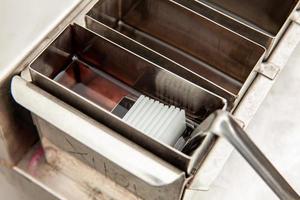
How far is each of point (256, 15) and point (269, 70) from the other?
0.37 feet

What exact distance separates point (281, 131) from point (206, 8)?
0.70 feet

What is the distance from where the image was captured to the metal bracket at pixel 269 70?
0.73 m

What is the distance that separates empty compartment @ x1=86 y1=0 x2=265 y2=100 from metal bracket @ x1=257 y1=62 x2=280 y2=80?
2 centimetres

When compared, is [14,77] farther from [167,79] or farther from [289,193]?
[289,193]

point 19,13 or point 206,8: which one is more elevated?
point 206,8

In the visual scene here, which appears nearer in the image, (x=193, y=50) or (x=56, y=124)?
(x=56, y=124)

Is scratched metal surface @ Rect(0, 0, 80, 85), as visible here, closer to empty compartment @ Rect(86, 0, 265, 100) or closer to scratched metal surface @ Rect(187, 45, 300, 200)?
empty compartment @ Rect(86, 0, 265, 100)

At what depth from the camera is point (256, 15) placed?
80 cm

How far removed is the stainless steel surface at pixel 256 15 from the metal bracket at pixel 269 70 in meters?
0.02

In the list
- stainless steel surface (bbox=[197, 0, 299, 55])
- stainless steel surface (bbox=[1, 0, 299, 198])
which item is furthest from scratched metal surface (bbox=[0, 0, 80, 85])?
stainless steel surface (bbox=[197, 0, 299, 55])

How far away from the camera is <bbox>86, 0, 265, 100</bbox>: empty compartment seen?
2.28ft

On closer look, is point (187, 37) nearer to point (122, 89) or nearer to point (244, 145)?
→ point (122, 89)

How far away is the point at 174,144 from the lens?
2.07ft

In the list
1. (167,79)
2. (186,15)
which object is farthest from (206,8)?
(167,79)
